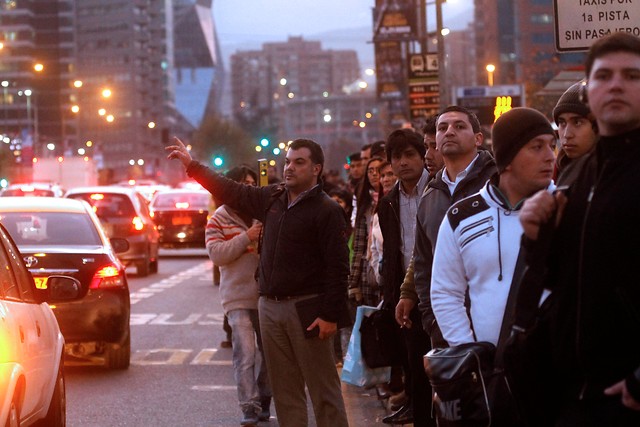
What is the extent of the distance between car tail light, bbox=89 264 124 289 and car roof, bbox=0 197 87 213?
116 centimetres

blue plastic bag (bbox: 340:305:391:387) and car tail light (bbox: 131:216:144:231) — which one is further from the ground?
blue plastic bag (bbox: 340:305:391:387)

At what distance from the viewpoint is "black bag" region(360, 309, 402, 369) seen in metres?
9.25

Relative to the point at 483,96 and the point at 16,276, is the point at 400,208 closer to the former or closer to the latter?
the point at 16,276

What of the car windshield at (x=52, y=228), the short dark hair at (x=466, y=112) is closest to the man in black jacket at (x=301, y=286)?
the short dark hair at (x=466, y=112)

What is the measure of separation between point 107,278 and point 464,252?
8.06 meters

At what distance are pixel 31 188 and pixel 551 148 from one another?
36.4 meters

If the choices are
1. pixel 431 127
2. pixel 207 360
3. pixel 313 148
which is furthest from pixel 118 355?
pixel 431 127

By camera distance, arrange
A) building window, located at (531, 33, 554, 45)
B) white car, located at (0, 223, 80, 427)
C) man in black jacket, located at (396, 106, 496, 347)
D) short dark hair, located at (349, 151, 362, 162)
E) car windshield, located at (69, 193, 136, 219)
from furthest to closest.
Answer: building window, located at (531, 33, 554, 45) → car windshield, located at (69, 193, 136, 219) → short dark hair, located at (349, 151, 362, 162) → man in black jacket, located at (396, 106, 496, 347) → white car, located at (0, 223, 80, 427)

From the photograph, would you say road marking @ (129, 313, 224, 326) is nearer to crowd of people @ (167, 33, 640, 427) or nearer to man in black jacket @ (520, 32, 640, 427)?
crowd of people @ (167, 33, 640, 427)

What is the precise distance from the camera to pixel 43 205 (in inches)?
557

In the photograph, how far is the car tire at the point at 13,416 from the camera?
648 centimetres

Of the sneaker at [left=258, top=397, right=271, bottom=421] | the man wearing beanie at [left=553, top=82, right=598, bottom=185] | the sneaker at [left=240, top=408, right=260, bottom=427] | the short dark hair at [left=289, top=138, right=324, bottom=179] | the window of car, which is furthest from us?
the sneaker at [left=258, top=397, right=271, bottom=421]

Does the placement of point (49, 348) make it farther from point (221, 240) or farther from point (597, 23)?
point (597, 23)

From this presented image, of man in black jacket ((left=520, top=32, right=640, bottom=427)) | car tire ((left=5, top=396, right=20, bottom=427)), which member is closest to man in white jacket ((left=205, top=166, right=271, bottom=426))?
car tire ((left=5, top=396, right=20, bottom=427))
